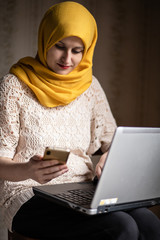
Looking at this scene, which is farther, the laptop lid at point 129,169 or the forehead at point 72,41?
the forehead at point 72,41

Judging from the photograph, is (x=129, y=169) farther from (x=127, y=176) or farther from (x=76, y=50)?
(x=76, y=50)

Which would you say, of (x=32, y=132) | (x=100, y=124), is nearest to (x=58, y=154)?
(x=32, y=132)

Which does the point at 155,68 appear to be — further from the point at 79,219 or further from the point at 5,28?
the point at 79,219

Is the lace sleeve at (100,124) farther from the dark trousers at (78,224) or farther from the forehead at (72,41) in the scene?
the dark trousers at (78,224)

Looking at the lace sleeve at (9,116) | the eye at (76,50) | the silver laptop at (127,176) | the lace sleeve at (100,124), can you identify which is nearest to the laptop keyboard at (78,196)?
the silver laptop at (127,176)

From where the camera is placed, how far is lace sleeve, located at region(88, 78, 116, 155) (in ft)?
5.16

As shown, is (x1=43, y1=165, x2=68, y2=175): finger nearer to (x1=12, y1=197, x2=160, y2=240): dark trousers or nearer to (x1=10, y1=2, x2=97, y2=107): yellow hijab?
(x1=12, y1=197, x2=160, y2=240): dark trousers

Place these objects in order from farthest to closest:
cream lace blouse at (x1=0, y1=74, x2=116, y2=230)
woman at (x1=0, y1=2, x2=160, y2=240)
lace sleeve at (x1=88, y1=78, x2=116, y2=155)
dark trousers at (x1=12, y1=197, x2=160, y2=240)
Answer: lace sleeve at (x1=88, y1=78, x2=116, y2=155), cream lace blouse at (x1=0, y1=74, x2=116, y2=230), woman at (x1=0, y1=2, x2=160, y2=240), dark trousers at (x1=12, y1=197, x2=160, y2=240)

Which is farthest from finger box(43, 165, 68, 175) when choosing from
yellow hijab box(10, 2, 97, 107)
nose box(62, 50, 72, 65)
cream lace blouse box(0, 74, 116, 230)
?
nose box(62, 50, 72, 65)

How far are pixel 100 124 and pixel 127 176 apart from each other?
25.6 inches

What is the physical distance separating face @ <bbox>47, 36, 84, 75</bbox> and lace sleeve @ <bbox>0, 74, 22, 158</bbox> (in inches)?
6.8

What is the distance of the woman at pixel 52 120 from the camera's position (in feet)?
3.73

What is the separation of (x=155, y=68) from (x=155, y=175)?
1.21 meters

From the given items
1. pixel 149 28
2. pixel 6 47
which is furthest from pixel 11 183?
pixel 149 28
